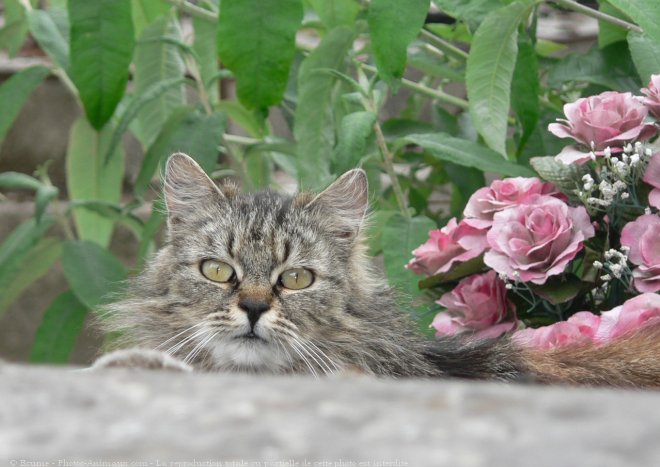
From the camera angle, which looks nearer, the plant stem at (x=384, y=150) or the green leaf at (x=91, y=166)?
the plant stem at (x=384, y=150)

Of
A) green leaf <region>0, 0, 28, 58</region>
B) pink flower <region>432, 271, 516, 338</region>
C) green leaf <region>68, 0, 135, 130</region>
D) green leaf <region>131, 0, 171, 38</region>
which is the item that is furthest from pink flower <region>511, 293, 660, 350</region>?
green leaf <region>0, 0, 28, 58</region>

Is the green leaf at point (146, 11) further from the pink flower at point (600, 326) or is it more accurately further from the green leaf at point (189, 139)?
the pink flower at point (600, 326)

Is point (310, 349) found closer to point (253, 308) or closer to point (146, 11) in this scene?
point (253, 308)

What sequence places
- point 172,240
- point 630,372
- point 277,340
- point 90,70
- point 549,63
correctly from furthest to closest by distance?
point 549,63 < point 90,70 < point 172,240 < point 277,340 < point 630,372

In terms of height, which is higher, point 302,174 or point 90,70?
point 90,70

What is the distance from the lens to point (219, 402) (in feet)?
1.93

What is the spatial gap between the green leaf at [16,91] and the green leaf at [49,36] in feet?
0.26

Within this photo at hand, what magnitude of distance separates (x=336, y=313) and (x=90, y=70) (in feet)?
3.04

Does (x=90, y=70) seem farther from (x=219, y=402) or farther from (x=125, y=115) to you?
(x=219, y=402)

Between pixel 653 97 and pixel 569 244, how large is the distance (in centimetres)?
30

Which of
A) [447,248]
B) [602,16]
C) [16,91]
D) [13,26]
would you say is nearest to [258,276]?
[447,248]

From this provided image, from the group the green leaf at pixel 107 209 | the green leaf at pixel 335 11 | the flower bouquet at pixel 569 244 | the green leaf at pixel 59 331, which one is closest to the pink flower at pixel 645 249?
the flower bouquet at pixel 569 244

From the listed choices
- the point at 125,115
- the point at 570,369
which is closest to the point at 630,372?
the point at 570,369

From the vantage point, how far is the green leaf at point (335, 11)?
2.40 metres
